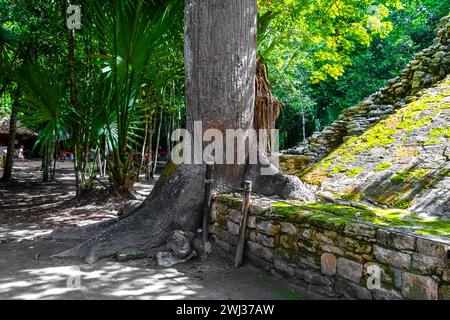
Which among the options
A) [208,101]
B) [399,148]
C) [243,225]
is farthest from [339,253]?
[399,148]

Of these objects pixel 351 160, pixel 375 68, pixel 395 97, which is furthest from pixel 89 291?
pixel 375 68

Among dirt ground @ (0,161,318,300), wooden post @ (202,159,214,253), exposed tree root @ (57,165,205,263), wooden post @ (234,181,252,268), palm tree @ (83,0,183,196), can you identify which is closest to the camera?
dirt ground @ (0,161,318,300)

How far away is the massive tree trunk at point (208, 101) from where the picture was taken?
4.46 meters

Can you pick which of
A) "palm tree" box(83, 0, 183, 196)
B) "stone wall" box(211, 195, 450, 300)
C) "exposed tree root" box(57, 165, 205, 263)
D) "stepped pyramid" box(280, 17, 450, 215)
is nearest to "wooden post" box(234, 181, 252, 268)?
"stone wall" box(211, 195, 450, 300)

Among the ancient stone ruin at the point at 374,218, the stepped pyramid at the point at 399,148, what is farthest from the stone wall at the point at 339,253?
the stepped pyramid at the point at 399,148

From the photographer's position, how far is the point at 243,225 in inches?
152

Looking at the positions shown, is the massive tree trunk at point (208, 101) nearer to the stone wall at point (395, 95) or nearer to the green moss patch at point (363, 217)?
the green moss patch at point (363, 217)

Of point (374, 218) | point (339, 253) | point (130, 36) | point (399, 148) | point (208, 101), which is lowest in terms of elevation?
point (339, 253)

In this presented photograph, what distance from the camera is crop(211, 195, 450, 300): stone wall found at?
2426mm

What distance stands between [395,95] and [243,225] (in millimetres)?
5815

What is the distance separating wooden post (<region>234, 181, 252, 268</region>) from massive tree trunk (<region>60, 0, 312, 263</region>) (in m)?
0.72

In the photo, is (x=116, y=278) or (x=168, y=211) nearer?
(x=116, y=278)

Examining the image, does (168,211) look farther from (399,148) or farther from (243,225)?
(399,148)

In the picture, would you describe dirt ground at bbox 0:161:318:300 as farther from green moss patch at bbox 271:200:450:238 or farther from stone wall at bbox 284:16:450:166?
stone wall at bbox 284:16:450:166
